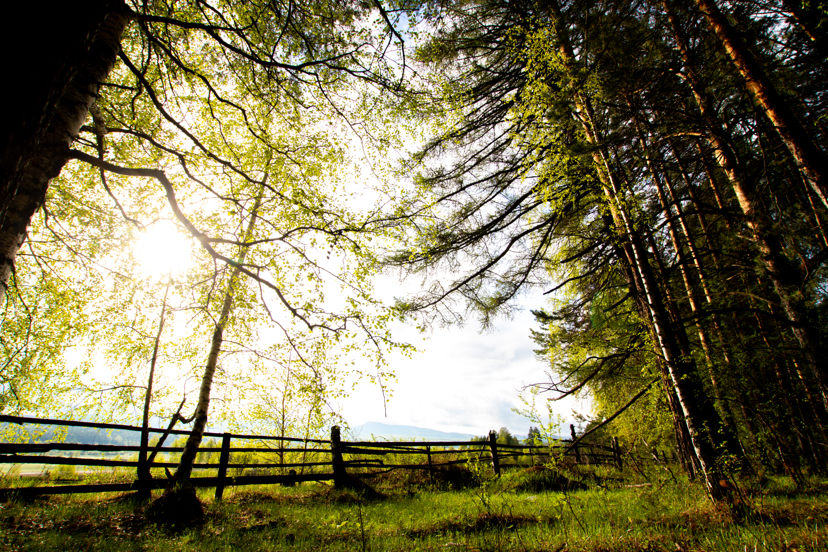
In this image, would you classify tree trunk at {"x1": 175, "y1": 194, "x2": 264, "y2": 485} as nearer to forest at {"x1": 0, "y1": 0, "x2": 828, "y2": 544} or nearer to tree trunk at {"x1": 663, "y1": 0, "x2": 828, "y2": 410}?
forest at {"x1": 0, "y1": 0, "x2": 828, "y2": 544}

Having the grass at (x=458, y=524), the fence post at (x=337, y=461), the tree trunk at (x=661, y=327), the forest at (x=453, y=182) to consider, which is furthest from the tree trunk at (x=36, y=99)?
the fence post at (x=337, y=461)

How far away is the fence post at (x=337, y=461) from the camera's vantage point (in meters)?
7.52

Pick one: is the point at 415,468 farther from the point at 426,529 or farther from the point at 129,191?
the point at 129,191

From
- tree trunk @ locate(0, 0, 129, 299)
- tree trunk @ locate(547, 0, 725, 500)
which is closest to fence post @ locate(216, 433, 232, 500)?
tree trunk @ locate(0, 0, 129, 299)

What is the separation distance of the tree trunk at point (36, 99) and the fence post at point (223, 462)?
5.99 metres

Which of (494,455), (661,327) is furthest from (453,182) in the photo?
(494,455)

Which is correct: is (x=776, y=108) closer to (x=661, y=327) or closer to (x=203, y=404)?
(x=661, y=327)

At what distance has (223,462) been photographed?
629cm

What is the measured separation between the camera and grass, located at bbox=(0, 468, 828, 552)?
3086mm

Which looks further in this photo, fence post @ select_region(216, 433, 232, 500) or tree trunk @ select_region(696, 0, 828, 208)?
fence post @ select_region(216, 433, 232, 500)

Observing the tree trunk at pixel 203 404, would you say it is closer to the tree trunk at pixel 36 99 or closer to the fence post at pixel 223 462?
the fence post at pixel 223 462

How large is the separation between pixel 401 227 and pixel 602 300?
6.21m

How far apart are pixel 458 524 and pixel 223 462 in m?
4.86

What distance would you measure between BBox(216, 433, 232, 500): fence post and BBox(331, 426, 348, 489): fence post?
2.32 meters
